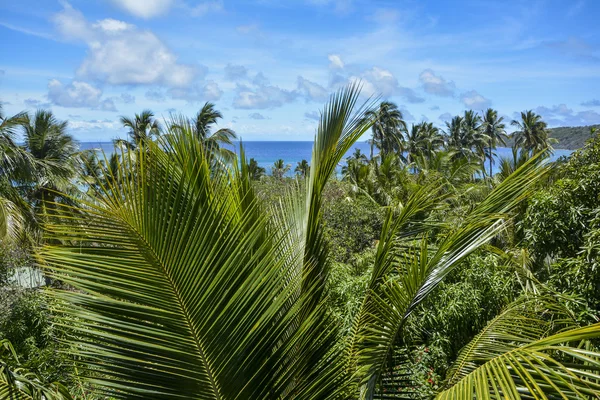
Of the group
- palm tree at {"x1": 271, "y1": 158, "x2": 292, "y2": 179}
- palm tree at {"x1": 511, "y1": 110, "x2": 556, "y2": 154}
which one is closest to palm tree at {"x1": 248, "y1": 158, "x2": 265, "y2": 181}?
palm tree at {"x1": 271, "y1": 158, "x2": 292, "y2": 179}

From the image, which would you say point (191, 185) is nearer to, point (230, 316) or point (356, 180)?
point (230, 316)

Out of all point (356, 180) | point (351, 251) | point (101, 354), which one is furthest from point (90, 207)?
point (356, 180)

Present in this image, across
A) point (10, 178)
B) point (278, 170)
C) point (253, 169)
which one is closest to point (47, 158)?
point (10, 178)

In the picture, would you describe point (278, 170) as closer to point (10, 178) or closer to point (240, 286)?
point (10, 178)

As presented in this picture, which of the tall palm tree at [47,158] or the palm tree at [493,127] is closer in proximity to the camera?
the tall palm tree at [47,158]

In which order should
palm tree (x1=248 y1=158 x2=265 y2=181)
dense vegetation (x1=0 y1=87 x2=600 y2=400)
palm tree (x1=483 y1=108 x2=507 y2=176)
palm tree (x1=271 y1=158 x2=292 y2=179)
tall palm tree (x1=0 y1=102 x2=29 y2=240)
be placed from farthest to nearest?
palm tree (x1=483 y1=108 x2=507 y2=176)
palm tree (x1=271 y1=158 x2=292 y2=179)
tall palm tree (x1=0 y1=102 x2=29 y2=240)
palm tree (x1=248 y1=158 x2=265 y2=181)
dense vegetation (x1=0 y1=87 x2=600 y2=400)

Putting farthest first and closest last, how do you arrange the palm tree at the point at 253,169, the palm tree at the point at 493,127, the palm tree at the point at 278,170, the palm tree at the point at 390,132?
1. the palm tree at the point at 493,127
2. the palm tree at the point at 390,132
3. the palm tree at the point at 278,170
4. the palm tree at the point at 253,169

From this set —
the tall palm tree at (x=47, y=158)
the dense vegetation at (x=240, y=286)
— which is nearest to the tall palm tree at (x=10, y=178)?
the tall palm tree at (x=47, y=158)

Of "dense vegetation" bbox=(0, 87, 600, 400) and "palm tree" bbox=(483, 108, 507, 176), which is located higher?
"palm tree" bbox=(483, 108, 507, 176)

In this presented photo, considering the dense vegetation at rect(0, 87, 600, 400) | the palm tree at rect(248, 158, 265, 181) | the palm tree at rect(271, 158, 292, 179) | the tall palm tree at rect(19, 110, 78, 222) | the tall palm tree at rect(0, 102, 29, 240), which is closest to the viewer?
the dense vegetation at rect(0, 87, 600, 400)

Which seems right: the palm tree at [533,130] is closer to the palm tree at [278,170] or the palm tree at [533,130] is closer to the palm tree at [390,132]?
the palm tree at [390,132]

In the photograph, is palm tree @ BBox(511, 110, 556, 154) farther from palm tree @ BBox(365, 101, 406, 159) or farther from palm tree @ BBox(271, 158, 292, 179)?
palm tree @ BBox(271, 158, 292, 179)

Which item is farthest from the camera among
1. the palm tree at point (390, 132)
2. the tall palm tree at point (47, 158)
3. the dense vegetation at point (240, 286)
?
the palm tree at point (390, 132)

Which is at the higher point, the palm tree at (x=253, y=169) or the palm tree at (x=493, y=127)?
the palm tree at (x=493, y=127)
